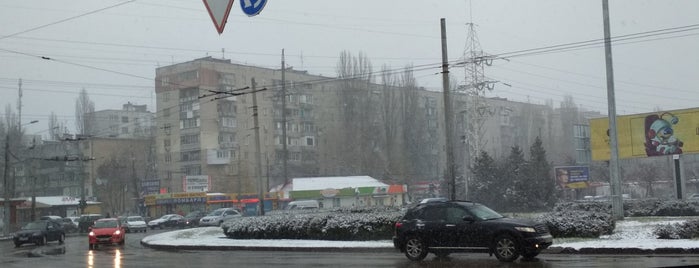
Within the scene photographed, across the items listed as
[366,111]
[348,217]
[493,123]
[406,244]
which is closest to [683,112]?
[348,217]

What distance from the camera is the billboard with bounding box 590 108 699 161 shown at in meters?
38.9

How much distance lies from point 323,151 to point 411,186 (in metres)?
12.7

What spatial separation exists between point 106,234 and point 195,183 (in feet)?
144

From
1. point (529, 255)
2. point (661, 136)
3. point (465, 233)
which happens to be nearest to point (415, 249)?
point (465, 233)

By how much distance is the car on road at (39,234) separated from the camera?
120 ft

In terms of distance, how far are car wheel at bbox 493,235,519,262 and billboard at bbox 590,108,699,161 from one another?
2743cm

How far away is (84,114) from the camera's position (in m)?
92.2

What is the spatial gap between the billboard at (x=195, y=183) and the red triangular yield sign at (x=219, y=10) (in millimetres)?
63616

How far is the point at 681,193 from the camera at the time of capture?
3869 centimetres

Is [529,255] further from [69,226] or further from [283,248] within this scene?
[69,226]

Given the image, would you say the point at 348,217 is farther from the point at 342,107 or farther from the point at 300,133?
the point at 300,133

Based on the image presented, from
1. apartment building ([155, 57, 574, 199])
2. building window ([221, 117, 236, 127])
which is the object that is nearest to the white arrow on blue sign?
apartment building ([155, 57, 574, 199])

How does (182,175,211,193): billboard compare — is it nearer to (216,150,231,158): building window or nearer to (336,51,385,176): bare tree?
(216,150,231,158): building window

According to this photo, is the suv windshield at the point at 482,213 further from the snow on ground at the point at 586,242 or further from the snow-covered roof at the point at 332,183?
the snow-covered roof at the point at 332,183
